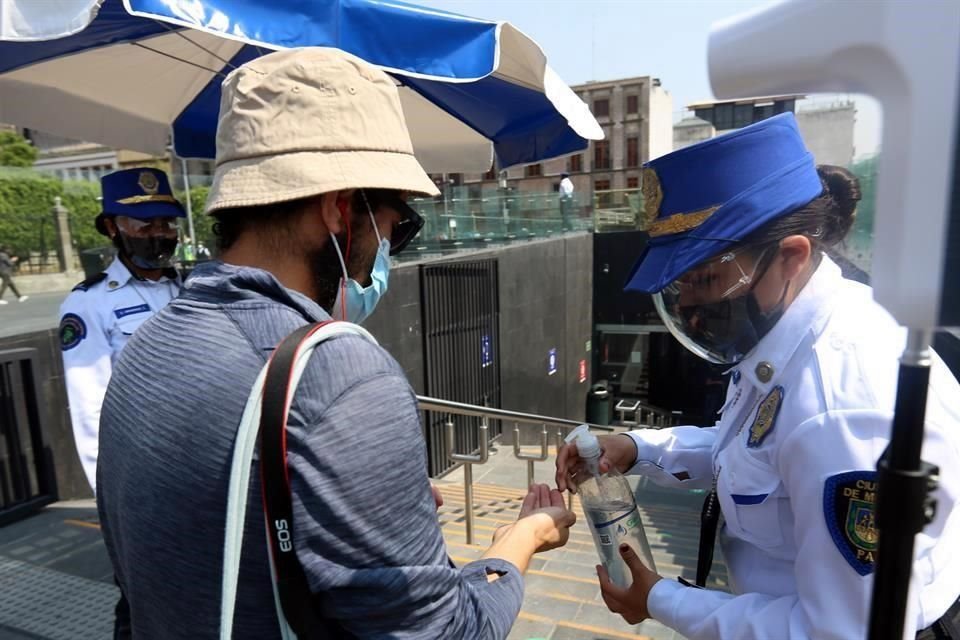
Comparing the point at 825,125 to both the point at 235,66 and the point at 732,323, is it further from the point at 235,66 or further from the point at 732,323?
the point at 235,66

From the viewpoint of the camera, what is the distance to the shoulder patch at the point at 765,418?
1305 millimetres

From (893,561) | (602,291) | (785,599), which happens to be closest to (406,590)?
(893,561)

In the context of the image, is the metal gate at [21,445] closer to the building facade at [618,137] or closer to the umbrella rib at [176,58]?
the umbrella rib at [176,58]

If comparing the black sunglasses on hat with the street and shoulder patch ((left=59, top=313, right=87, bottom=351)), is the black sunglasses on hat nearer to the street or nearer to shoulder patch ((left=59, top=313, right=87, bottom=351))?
shoulder patch ((left=59, top=313, right=87, bottom=351))

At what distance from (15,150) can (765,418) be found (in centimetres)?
Result: 2879

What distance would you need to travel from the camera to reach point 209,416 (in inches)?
35.3

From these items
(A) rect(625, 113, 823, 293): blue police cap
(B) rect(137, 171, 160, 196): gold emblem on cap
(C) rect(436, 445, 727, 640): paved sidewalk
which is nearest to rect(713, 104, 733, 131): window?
(C) rect(436, 445, 727, 640): paved sidewalk

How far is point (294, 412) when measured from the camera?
863mm

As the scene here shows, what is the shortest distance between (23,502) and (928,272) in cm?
525

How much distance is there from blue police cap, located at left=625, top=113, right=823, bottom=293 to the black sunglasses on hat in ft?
1.97

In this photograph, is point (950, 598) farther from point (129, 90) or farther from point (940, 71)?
point (129, 90)

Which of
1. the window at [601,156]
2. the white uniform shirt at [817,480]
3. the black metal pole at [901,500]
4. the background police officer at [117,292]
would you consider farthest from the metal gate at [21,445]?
the window at [601,156]

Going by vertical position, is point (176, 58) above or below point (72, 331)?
above

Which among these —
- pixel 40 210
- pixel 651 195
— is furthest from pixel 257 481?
pixel 40 210
